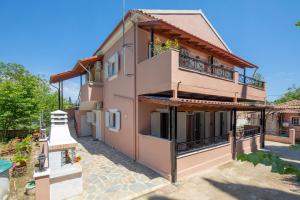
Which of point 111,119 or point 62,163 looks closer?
point 62,163

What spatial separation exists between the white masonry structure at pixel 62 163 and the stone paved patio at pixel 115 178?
51cm

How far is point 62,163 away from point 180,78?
6.16m

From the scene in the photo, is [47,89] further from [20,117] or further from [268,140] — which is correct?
[268,140]

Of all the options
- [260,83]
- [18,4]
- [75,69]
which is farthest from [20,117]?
[260,83]

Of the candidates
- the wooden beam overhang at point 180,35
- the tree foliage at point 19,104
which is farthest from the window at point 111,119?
the tree foliage at point 19,104

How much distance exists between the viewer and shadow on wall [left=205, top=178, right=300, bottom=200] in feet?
22.3

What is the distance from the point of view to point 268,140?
19.9m

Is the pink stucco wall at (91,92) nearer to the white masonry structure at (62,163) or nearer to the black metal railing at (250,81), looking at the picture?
the white masonry structure at (62,163)

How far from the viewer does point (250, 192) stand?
7.14 m

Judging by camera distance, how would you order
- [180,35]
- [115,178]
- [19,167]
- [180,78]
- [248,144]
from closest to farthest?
1. [180,78]
2. [115,178]
3. [19,167]
4. [180,35]
5. [248,144]

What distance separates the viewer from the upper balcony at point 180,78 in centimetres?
777

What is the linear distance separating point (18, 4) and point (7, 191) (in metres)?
11.3

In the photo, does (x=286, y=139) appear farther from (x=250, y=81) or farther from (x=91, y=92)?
(x=91, y=92)

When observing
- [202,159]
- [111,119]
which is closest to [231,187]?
[202,159]
